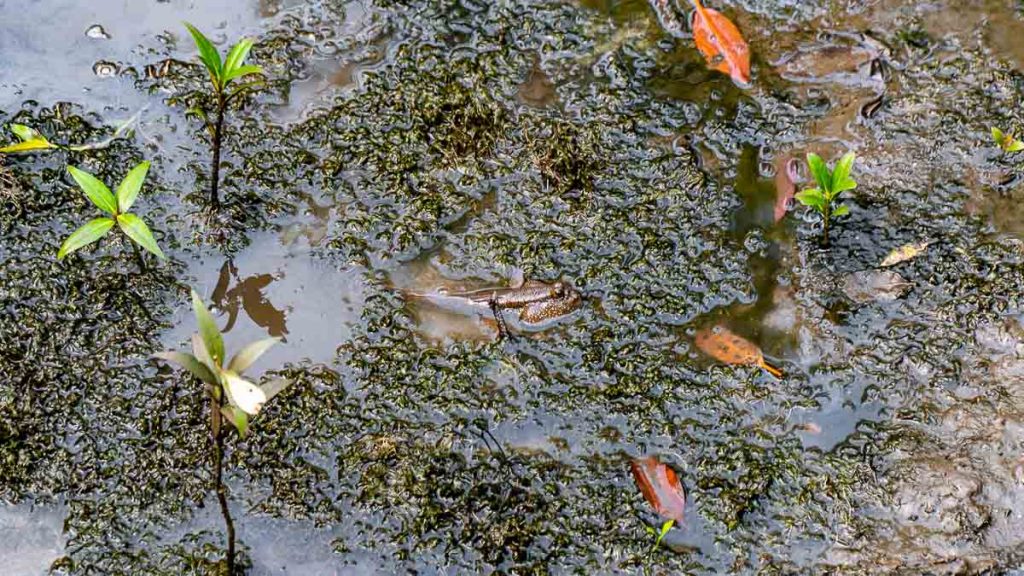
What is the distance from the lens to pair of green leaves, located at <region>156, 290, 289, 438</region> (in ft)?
7.02

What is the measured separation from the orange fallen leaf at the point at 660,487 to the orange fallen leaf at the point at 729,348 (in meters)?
0.45

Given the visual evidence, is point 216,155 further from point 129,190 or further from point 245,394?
point 245,394

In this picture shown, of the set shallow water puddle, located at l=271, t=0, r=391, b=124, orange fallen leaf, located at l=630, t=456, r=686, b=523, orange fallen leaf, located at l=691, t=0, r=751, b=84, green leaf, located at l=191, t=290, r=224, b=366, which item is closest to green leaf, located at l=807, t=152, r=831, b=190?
orange fallen leaf, located at l=691, t=0, r=751, b=84

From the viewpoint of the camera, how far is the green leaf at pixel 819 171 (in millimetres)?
3080

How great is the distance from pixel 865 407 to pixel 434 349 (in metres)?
1.43

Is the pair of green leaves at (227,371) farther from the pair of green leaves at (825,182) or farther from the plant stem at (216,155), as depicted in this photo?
the pair of green leaves at (825,182)

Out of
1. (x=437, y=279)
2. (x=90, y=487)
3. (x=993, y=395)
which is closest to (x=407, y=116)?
(x=437, y=279)

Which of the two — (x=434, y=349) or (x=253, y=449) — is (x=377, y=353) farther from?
(x=253, y=449)

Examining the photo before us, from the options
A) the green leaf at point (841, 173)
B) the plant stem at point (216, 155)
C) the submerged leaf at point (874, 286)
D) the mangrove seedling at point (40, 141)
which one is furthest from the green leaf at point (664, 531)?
the mangrove seedling at point (40, 141)

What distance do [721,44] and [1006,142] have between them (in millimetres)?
1150

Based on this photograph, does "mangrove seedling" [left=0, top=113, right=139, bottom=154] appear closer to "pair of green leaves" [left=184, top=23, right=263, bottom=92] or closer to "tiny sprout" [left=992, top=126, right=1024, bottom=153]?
"pair of green leaves" [left=184, top=23, right=263, bottom=92]

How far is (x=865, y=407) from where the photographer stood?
A: 295 cm

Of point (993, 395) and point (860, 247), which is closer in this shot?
point (993, 395)

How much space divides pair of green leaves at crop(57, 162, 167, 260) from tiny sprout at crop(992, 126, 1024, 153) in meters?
3.01
